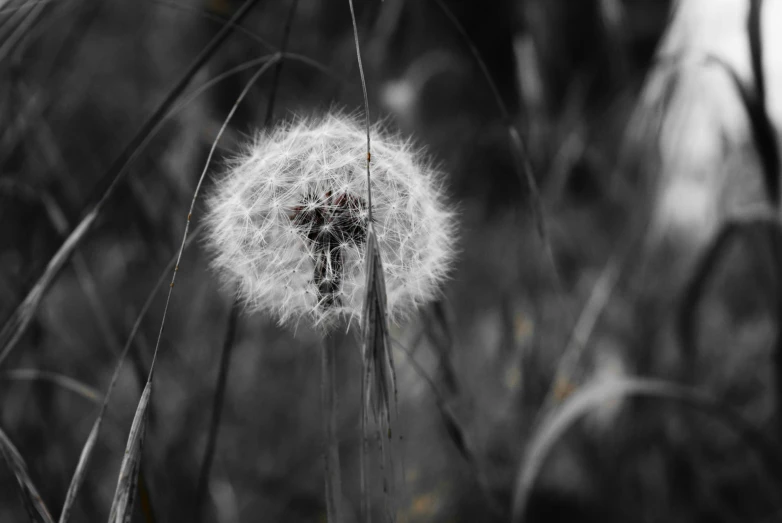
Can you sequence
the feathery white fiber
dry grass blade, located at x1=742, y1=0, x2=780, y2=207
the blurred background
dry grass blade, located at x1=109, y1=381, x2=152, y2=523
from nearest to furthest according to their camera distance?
dry grass blade, located at x1=109, y1=381, x2=152, y2=523 → the feathery white fiber → dry grass blade, located at x1=742, y1=0, x2=780, y2=207 → the blurred background

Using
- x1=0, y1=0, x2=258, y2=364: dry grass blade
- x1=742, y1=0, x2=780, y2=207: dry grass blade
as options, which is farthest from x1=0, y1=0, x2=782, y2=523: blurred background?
x1=0, y1=0, x2=258, y2=364: dry grass blade

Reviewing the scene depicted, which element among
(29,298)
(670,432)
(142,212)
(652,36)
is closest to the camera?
(29,298)

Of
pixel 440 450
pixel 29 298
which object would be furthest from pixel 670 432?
pixel 29 298

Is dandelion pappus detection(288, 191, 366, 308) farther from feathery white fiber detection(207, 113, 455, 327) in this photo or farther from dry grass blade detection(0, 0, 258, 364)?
dry grass blade detection(0, 0, 258, 364)

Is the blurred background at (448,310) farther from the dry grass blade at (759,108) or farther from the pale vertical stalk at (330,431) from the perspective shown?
the pale vertical stalk at (330,431)

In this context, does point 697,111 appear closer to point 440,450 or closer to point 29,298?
point 440,450

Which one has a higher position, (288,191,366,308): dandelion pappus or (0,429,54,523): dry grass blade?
(288,191,366,308): dandelion pappus
